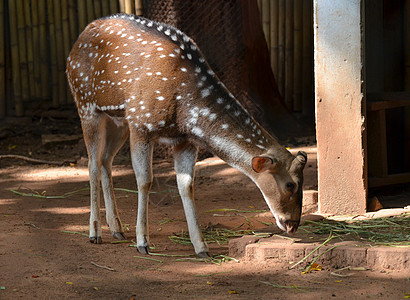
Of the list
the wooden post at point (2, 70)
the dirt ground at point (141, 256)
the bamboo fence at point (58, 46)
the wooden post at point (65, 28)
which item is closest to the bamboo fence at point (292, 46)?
the bamboo fence at point (58, 46)

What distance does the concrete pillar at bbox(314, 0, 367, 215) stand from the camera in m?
6.19

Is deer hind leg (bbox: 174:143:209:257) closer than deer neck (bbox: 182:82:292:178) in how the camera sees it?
No

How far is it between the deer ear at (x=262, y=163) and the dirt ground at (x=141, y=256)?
30.3 inches

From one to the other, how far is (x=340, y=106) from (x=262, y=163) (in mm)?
1449

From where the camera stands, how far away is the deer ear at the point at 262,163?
17.0ft

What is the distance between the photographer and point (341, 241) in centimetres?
529

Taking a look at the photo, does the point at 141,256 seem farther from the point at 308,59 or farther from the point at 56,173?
the point at 308,59

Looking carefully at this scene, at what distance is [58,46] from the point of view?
11.4 metres

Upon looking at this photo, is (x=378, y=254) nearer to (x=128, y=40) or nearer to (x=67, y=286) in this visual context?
(x=67, y=286)

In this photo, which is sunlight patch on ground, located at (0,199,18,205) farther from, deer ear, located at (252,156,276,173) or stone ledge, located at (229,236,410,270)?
deer ear, located at (252,156,276,173)

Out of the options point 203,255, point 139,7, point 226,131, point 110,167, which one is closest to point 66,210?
point 110,167

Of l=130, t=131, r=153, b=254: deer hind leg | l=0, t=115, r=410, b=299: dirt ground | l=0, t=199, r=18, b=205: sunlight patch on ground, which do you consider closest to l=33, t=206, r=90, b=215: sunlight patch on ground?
l=0, t=115, r=410, b=299: dirt ground

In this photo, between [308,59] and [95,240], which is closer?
[95,240]

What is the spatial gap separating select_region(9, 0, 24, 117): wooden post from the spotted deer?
19.0ft
